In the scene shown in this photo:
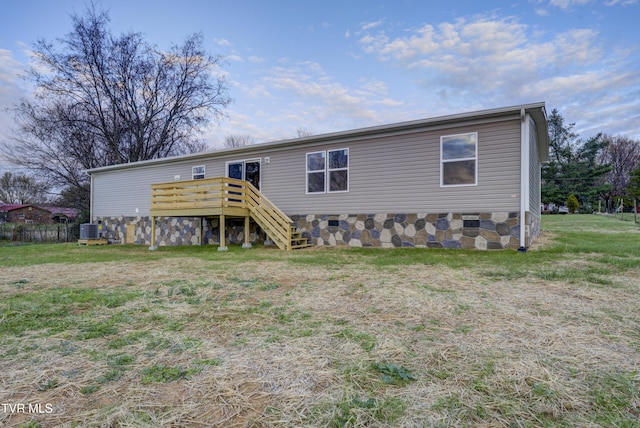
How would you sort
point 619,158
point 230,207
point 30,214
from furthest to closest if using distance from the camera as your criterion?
point 619,158 → point 30,214 → point 230,207

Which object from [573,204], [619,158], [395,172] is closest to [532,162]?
[395,172]

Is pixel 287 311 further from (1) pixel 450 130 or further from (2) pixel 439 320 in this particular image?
(1) pixel 450 130

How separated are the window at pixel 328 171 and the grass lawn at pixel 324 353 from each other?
5586mm

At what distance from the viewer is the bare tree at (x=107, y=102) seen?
1708 centimetres

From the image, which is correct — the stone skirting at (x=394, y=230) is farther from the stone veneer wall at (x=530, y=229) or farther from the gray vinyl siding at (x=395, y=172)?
the gray vinyl siding at (x=395, y=172)

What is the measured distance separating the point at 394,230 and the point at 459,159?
2427 millimetres

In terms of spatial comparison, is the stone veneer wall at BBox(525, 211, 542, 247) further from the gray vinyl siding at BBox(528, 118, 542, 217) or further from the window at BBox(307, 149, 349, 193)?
the window at BBox(307, 149, 349, 193)

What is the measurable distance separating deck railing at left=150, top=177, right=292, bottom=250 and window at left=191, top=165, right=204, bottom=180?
139 centimetres

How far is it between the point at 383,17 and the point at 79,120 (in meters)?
16.9

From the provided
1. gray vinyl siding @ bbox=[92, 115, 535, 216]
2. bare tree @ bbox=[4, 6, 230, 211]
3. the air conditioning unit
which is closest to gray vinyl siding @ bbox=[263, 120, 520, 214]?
gray vinyl siding @ bbox=[92, 115, 535, 216]

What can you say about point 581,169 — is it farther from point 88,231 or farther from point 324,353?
point 88,231

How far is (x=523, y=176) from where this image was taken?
7.18m

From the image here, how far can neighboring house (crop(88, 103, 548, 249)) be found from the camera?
7488 mm

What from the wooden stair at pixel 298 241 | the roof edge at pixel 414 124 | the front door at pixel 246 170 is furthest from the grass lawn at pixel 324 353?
the front door at pixel 246 170
